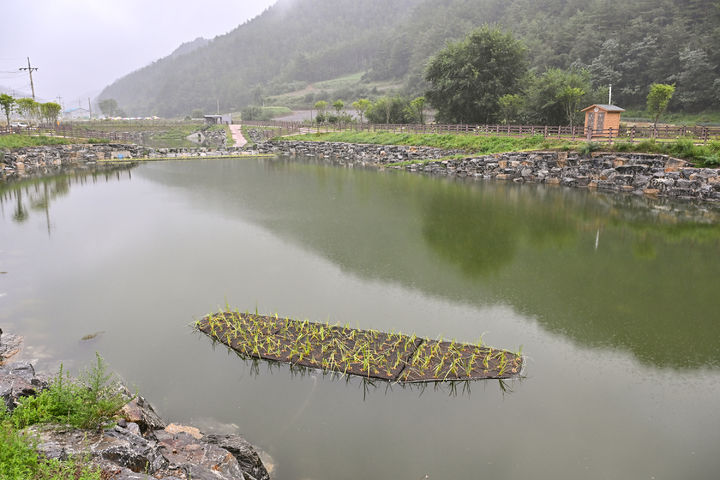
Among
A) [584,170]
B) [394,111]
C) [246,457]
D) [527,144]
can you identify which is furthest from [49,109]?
[246,457]

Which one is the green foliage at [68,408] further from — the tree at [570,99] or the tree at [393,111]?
the tree at [393,111]

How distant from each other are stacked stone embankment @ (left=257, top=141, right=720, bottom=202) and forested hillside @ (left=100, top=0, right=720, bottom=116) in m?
25.2

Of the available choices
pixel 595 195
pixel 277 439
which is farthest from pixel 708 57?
pixel 277 439

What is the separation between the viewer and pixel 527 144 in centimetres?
3044

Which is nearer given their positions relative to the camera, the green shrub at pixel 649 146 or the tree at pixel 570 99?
the green shrub at pixel 649 146

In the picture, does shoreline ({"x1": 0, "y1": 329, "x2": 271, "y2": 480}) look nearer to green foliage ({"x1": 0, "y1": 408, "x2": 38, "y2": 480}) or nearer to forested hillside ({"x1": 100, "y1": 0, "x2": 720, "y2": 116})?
green foliage ({"x1": 0, "y1": 408, "x2": 38, "y2": 480})

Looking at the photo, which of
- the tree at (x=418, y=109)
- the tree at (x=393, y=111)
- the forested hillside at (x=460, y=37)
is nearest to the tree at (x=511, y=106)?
the tree at (x=418, y=109)

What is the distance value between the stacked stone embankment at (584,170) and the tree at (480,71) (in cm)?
718

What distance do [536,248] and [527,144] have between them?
17.2 metres

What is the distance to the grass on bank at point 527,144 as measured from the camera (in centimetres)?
2322

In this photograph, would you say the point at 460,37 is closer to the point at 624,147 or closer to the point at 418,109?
the point at 418,109

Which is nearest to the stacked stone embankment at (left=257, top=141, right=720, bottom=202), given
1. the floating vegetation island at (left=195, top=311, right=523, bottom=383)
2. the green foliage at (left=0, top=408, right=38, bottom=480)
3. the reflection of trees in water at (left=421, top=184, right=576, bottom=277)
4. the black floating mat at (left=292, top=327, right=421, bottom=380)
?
the reflection of trees in water at (left=421, top=184, right=576, bottom=277)

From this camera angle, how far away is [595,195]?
24.2 m

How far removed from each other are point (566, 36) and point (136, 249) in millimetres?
63241
